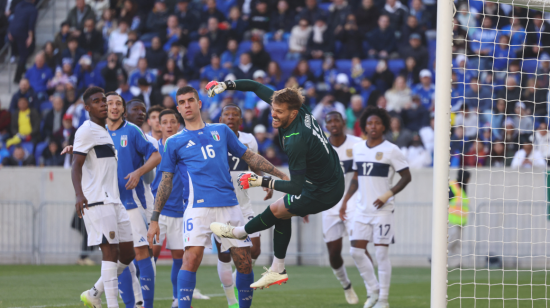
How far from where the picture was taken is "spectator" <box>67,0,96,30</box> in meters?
21.6

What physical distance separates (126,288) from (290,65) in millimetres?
12561

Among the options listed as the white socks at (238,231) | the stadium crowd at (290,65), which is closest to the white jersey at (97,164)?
the white socks at (238,231)

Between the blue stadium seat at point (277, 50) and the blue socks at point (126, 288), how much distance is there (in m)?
12.9

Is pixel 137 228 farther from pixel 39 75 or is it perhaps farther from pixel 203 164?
pixel 39 75

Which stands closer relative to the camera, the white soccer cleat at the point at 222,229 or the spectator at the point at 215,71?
the white soccer cleat at the point at 222,229

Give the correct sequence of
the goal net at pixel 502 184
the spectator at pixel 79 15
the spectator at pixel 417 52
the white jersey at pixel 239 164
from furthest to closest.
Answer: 1. the spectator at pixel 79 15
2. the spectator at pixel 417 52
3. the goal net at pixel 502 184
4. the white jersey at pixel 239 164

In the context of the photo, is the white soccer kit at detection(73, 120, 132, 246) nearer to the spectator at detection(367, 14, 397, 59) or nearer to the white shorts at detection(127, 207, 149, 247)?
the white shorts at detection(127, 207, 149, 247)

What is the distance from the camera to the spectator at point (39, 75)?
20.2 meters

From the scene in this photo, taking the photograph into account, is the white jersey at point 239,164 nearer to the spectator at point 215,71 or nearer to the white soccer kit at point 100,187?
the white soccer kit at point 100,187

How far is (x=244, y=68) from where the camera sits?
1870 cm

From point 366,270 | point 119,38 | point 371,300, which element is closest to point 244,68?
point 119,38

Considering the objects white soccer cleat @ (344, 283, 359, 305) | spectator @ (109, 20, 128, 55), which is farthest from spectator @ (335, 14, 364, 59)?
white soccer cleat @ (344, 283, 359, 305)

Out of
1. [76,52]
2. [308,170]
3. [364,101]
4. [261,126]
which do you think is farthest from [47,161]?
[308,170]

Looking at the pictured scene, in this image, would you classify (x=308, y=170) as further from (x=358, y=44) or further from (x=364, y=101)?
(x=358, y=44)
